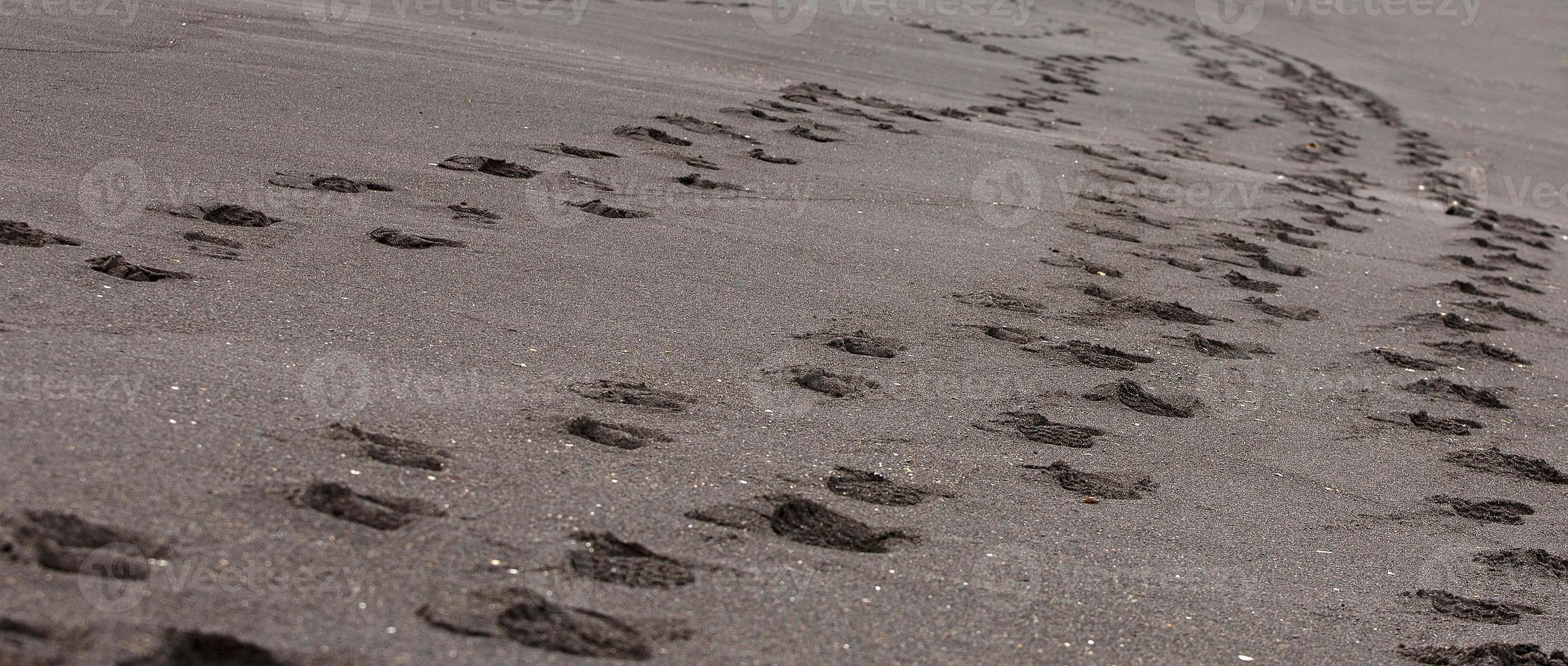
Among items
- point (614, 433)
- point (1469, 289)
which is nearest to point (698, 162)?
point (614, 433)

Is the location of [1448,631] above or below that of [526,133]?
below

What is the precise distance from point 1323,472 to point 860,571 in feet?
6.99

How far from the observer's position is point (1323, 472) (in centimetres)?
480

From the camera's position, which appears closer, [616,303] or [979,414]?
[979,414]

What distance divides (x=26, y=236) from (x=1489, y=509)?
4.87 m

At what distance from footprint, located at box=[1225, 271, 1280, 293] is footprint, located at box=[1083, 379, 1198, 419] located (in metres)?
1.83

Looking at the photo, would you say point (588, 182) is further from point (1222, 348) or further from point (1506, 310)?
point (1506, 310)

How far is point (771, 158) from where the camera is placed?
7449mm

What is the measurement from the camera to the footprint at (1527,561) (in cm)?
429

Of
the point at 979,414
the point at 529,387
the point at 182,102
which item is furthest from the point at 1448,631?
the point at 182,102

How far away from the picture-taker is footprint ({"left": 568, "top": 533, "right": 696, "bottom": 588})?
3.16 meters

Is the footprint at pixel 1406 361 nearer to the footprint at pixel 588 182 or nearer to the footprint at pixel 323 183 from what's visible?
the footprint at pixel 588 182

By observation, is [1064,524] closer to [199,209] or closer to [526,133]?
[199,209]

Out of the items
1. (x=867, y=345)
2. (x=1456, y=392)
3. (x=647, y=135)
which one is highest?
(x=647, y=135)
